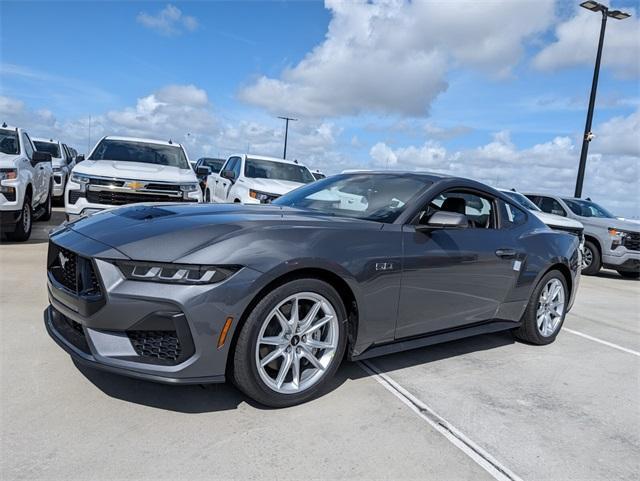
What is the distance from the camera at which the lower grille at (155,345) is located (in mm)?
2629

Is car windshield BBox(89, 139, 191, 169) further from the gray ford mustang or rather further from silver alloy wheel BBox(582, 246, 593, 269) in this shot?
silver alloy wheel BBox(582, 246, 593, 269)

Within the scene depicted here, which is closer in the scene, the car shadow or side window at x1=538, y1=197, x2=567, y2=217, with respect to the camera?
the car shadow

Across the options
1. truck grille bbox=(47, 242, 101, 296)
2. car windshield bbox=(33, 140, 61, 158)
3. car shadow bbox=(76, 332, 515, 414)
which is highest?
car windshield bbox=(33, 140, 61, 158)

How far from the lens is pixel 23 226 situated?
789cm

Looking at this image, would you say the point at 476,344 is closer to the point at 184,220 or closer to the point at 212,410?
the point at 212,410

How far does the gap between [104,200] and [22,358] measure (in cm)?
434

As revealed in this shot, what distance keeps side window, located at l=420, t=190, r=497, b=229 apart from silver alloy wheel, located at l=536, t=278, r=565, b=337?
96 cm

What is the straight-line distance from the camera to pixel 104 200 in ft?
24.1

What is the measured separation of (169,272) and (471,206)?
2.68 metres

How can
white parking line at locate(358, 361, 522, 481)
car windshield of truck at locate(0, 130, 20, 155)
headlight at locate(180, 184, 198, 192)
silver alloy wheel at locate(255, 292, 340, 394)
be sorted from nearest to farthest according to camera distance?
white parking line at locate(358, 361, 522, 481) < silver alloy wheel at locate(255, 292, 340, 394) < headlight at locate(180, 184, 198, 192) < car windshield of truck at locate(0, 130, 20, 155)

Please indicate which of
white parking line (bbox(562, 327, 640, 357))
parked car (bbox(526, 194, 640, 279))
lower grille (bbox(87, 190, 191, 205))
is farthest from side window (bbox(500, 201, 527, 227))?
parked car (bbox(526, 194, 640, 279))

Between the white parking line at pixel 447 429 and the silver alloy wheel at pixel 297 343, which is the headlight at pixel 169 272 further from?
the white parking line at pixel 447 429

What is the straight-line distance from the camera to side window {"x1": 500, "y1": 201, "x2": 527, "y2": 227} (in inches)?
175

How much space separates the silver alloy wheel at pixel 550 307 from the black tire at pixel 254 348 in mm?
2562
